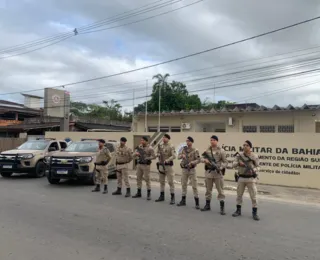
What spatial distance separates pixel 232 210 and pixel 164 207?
1.68m

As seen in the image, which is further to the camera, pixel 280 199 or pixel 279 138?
pixel 279 138

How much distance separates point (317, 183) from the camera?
11469 millimetres

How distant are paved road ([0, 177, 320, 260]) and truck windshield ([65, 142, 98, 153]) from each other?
3.61 metres

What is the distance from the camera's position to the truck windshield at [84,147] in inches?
479

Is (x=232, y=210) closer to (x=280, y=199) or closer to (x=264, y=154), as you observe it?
A: (x=280, y=199)

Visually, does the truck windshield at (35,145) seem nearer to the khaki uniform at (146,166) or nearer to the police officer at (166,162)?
the khaki uniform at (146,166)

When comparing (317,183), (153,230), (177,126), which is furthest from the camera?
(177,126)

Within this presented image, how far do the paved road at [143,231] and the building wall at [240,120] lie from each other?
9.23 m

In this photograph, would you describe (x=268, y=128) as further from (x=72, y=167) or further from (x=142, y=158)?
(x=72, y=167)

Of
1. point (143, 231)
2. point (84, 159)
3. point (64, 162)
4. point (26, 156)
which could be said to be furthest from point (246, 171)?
point (26, 156)

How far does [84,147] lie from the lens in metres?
12.4

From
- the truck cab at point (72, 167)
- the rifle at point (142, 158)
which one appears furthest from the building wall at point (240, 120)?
the rifle at point (142, 158)

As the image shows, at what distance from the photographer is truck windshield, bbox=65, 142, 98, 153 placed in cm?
1217

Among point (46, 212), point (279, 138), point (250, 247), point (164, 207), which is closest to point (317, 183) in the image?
point (279, 138)
